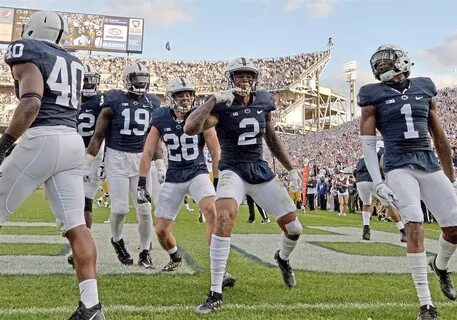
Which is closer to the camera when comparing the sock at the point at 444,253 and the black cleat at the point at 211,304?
the black cleat at the point at 211,304

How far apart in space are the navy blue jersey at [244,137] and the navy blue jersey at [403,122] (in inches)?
37.7

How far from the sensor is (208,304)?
4195mm

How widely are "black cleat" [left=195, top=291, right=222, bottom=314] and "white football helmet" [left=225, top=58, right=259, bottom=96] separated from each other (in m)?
1.81

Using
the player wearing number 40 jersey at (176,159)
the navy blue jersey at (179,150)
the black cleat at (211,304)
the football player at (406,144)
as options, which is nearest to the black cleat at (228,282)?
the black cleat at (211,304)

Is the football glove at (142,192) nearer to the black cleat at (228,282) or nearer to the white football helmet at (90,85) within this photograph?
the black cleat at (228,282)

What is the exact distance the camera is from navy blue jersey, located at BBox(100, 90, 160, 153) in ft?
20.5

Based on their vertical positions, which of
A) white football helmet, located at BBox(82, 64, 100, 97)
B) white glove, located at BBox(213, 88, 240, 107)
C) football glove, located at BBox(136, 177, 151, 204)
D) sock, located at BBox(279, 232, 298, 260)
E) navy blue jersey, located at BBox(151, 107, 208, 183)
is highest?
white football helmet, located at BBox(82, 64, 100, 97)

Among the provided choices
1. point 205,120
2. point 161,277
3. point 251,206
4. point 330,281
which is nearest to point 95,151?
point 161,277

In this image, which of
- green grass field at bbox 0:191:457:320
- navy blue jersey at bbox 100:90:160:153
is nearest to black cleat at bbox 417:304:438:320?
green grass field at bbox 0:191:457:320

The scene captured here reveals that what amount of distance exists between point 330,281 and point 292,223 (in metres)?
0.89

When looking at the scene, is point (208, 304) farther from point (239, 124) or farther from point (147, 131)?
point (147, 131)

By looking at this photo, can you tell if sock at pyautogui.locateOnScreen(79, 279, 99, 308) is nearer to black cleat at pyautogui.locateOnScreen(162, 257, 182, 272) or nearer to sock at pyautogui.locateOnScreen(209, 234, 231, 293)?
sock at pyautogui.locateOnScreen(209, 234, 231, 293)

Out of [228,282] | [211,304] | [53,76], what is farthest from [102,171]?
[53,76]

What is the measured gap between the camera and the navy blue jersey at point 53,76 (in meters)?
3.52
